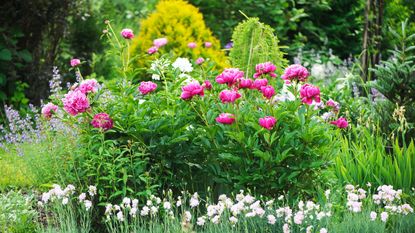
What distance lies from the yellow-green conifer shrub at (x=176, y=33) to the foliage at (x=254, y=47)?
2020 mm

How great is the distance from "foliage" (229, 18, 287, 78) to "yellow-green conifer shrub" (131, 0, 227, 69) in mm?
2020

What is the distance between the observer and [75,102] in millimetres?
4199

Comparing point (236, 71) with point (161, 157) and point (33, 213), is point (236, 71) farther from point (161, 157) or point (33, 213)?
point (33, 213)

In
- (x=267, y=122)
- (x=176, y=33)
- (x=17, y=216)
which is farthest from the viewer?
(x=176, y=33)

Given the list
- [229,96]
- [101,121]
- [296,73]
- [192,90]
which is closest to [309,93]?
[296,73]

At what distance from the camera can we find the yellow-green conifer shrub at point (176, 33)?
793cm

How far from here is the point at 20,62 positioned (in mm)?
9031

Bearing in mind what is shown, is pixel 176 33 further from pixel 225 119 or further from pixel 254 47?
pixel 225 119

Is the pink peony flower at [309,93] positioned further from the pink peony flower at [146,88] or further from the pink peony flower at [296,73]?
the pink peony flower at [146,88]

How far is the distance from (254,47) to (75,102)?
6.15ft

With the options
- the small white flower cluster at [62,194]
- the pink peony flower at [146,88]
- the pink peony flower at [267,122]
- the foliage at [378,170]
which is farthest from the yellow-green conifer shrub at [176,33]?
the small white flower cluster at [62,194]

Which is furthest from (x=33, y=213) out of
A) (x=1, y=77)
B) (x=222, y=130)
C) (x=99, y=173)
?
(x=1, y=77)

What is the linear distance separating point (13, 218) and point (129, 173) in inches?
31.0

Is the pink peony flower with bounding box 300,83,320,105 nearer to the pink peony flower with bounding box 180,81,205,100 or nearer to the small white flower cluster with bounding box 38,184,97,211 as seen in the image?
the pink peony flower with bounding box 180,81,205,100
